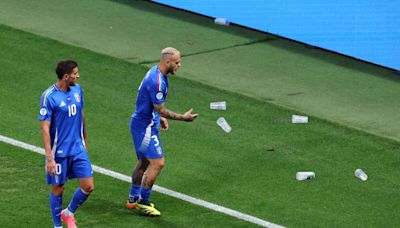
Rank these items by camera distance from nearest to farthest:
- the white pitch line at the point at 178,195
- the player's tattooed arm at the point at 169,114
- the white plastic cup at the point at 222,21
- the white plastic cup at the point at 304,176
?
the player's tattooed arm at the point at 169,114, the white pitch line at the point at 178,195, the white plastic cup at the point at 304,176, the white plastic cup at the point at 222,21

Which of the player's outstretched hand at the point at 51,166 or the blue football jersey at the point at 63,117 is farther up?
the blue football jersey at the point at 63,117

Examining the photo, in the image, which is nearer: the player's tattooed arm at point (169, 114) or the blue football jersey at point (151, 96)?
the player's tattooed arm at point (169, 114)

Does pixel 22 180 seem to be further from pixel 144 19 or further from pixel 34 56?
pixel 144 19

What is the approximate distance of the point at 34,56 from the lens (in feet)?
60.6

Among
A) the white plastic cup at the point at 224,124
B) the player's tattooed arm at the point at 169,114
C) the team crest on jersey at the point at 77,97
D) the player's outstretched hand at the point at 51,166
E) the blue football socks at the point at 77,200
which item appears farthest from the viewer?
the white plastic cup at the point at 224,124

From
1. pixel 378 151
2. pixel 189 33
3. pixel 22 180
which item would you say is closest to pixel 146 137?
pixel 22 180

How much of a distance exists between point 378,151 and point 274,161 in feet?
5.18

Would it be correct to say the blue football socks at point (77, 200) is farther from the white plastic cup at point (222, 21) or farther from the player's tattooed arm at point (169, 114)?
the white plastic cup at point (222, 21)

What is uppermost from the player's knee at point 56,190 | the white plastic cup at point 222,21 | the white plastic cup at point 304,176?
the white plastic cup at point 222,21

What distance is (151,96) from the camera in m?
12.9

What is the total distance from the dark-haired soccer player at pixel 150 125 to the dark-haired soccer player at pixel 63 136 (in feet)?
2.87

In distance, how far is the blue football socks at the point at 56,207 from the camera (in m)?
12.3

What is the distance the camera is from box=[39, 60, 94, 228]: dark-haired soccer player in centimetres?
1199

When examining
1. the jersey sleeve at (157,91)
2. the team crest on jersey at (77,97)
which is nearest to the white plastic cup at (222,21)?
the jersey sleeve at (157,91)
